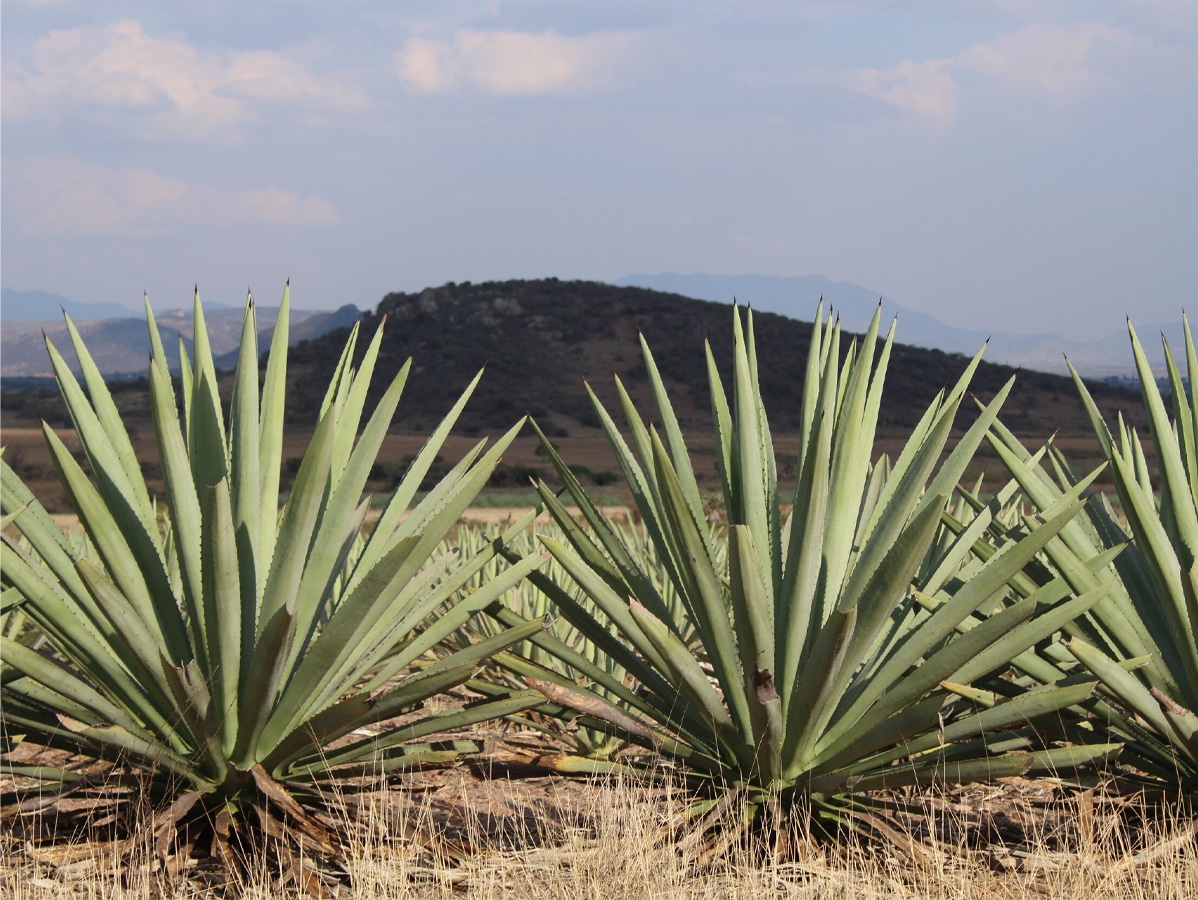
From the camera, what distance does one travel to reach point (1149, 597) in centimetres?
282

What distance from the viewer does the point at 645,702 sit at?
274 cm

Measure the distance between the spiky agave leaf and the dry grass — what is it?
0.67ft

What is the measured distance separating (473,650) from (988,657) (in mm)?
1179

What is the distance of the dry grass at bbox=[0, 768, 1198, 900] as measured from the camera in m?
2.30

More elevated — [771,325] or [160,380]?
[771,325]

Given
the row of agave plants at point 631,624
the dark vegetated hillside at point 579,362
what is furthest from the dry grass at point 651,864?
the dark vegetated hillside at point 579,362

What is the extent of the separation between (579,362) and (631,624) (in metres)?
59.8

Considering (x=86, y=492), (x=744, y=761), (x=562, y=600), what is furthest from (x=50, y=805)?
(x=744, y=761)

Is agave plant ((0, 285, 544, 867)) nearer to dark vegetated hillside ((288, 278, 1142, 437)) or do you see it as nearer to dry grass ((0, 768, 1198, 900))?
dry grass ((0, 768, 1198, 900))

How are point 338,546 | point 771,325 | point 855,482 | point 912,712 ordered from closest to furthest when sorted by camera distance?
point 912,712 → point 338,546 → point 855,482 → point 771,325

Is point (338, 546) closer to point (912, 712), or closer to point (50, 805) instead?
point (50, 805)

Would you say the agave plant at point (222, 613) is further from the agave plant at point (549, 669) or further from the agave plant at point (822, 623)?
the agave plant at point (822, 623)

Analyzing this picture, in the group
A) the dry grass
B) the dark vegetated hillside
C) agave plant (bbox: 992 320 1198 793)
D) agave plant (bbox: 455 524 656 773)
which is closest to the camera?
the dry grass

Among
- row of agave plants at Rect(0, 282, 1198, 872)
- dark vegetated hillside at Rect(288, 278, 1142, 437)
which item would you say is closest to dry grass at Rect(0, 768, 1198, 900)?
row of agave plants at Rect(0, 282, 1198, 872)
